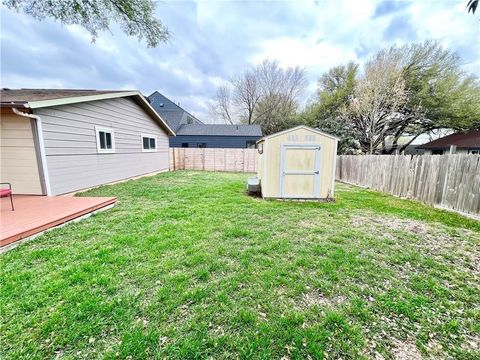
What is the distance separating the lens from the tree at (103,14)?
550 cm

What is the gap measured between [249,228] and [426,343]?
2.73 meters

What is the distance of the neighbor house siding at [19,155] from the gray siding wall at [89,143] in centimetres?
30

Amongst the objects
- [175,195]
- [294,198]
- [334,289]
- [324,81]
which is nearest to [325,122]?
[324,81]

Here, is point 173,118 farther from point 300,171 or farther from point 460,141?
point 460,141

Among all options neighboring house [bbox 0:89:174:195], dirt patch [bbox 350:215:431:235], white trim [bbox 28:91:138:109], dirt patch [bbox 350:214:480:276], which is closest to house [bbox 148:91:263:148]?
neighboring house [bbox 0:89:174:195]

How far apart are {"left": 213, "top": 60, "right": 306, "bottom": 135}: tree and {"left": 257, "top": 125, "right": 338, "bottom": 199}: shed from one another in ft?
63.0

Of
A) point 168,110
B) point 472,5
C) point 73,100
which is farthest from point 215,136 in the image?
point 472,5

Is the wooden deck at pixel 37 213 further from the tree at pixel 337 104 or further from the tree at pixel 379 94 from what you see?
the tree at pixel 337 104

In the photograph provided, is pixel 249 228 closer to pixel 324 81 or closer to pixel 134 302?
pixel 134 302

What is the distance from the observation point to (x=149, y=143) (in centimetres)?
1102

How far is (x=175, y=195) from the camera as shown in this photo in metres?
6.64

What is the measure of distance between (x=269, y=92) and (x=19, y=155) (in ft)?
79.4

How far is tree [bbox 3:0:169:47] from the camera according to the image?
18.0 ft

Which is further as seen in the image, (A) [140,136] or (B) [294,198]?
(A) [140,136]
